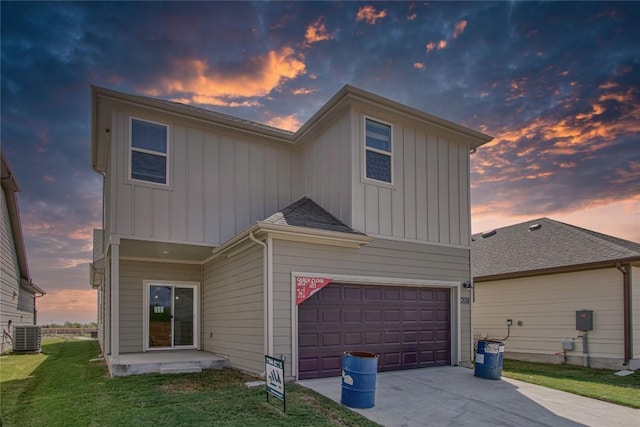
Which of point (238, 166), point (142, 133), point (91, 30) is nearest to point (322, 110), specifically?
point (238, 166)

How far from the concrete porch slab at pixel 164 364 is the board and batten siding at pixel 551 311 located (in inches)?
355

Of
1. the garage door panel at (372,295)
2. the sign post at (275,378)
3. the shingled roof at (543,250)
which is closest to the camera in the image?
the sign post at (275,378)

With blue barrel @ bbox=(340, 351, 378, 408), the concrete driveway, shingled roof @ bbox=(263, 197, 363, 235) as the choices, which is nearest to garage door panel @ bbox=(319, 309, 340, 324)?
the concrete driveway

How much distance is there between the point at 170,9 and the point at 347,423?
8.35 metres

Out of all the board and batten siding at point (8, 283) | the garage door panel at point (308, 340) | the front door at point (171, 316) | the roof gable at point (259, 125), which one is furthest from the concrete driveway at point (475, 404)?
the board and batten siding at point (8, 283)

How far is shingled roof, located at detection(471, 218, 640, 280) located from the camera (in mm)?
11727

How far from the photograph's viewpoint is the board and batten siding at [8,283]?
14.4 metres

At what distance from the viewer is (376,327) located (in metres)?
9.12

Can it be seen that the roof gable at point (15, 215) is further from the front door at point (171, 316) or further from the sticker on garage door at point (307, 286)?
the sticker on garage door at point (307, 286)

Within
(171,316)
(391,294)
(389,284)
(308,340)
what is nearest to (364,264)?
(389,284)

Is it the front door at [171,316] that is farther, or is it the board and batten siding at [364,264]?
the front door at [171,316]

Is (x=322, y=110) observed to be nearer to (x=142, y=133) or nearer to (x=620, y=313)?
(x=142, y=133)

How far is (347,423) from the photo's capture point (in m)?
5.47

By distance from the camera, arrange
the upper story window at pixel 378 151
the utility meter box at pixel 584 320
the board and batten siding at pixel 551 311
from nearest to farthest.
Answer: the upper story window at pixel 378 151
the board and batten siding at pixel 551 311
the utility meter box at pixel 584 320
